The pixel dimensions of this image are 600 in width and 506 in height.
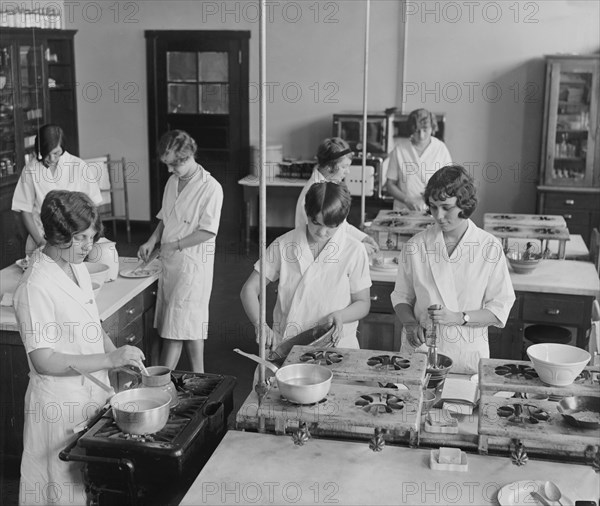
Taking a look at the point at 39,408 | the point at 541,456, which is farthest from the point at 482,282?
the point at 39,408

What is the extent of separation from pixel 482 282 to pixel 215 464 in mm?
1364

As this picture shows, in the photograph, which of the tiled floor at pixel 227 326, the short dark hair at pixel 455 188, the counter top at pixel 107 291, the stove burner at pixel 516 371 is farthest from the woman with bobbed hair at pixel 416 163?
the stove burner at pixel 516 371

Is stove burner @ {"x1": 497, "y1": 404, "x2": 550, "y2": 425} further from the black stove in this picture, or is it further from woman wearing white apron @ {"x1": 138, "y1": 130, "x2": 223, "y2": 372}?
woman wearing white apron @ {"x1": 138, "y1": 130, "x2": 223, "y2": 372}

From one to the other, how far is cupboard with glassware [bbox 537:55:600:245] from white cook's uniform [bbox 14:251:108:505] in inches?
238

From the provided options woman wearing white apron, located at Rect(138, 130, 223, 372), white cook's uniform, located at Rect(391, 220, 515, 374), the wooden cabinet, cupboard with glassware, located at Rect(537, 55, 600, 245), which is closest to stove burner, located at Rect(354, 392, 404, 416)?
white cook's uniform, located at Rect(391, 220, 515, 374)

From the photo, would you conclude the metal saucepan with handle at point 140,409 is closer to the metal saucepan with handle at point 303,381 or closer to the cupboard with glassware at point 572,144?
the metal saucepan with handle at point 303,381

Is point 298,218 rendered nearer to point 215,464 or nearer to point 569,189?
point 215,464

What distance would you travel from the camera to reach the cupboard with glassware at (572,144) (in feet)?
25.6

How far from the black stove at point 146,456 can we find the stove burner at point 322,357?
378mm

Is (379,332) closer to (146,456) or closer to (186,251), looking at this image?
(186,251)

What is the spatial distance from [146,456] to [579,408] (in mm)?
1384

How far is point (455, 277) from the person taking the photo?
3.30 m

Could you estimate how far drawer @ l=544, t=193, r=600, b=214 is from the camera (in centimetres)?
796

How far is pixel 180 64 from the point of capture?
8.96 meters
